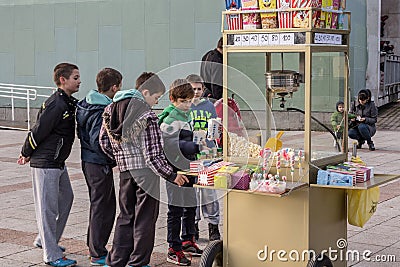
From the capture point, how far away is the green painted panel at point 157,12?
1889cm

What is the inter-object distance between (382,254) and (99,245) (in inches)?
98.6

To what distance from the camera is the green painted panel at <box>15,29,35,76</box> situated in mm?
20859

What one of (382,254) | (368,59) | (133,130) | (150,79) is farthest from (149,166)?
(368,59)

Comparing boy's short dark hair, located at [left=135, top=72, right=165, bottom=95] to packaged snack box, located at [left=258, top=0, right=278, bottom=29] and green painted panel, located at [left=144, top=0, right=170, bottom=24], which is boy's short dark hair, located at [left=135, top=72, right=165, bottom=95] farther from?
green painted panel, located at [left=144, top=0, right=170, bottom=24]

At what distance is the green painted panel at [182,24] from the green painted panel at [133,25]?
2.83 feet

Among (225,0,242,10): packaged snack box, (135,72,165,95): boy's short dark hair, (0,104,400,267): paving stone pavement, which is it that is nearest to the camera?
(225,0,242,10): packaged snack box

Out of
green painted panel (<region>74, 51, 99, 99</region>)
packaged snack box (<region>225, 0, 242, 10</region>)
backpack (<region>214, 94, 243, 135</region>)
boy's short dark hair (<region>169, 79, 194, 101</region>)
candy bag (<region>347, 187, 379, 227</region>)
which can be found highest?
green painted panel (<region>74, 51, 99, 99</region>)

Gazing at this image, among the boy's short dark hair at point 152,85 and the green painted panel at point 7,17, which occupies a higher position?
the green painted panel at point 7,17

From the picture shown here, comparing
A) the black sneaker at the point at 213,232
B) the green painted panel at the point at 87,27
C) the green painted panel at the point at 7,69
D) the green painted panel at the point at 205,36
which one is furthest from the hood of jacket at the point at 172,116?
the green painted panel at the point at 7,69

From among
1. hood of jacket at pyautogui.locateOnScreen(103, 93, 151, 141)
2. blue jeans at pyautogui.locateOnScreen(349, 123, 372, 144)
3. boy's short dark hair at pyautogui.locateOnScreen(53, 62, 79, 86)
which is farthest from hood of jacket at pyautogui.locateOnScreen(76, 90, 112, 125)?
blue jeans at pyautogui.locateOnScreen(349, 123, 372, 144)

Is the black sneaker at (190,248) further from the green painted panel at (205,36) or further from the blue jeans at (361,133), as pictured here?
the green painted panel at (205,36)

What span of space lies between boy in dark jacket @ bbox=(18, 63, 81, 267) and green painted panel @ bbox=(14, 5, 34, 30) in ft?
49.4

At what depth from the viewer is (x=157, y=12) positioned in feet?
62.3

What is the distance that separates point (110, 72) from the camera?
632 centimetres
